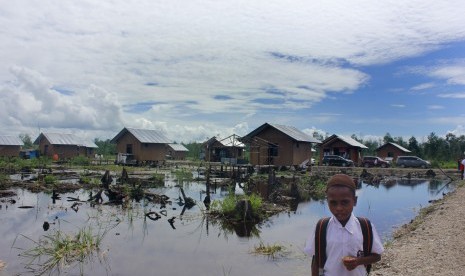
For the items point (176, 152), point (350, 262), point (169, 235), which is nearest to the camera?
point (350, 262)

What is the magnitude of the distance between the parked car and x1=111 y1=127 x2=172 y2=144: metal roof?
2774cm

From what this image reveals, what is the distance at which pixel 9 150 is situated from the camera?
5559cm

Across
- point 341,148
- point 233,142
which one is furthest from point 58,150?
point 341,148

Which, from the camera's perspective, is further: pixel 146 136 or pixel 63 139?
pixel 63 139

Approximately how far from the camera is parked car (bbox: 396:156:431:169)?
46375 mm

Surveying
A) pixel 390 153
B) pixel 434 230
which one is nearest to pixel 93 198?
pixel 434 230

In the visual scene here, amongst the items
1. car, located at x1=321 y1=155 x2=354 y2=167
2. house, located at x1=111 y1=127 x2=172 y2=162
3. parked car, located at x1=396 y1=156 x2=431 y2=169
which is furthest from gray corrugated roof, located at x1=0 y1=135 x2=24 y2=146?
parked car, located at x1=396 y1=156 x2=431 y2=169

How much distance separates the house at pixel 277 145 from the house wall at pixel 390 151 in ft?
61.7

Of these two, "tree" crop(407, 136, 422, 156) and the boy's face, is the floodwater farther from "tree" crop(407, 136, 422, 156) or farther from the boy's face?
"tree" crop(407, 136, 422, 156)

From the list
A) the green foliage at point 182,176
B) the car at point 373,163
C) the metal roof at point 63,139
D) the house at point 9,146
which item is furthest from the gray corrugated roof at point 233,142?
the house at point 9,146

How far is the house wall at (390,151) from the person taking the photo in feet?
188

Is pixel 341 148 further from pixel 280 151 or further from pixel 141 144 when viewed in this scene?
pixel 141 144

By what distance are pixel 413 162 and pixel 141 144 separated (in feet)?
103

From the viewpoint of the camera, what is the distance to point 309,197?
73.9ft
